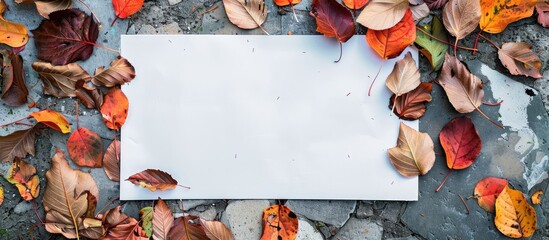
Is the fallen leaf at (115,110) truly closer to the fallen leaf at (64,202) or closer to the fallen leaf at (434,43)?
the fallen leaf at (64,202)

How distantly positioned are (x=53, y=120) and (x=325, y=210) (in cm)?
45

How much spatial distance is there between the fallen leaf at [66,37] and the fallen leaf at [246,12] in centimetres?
22

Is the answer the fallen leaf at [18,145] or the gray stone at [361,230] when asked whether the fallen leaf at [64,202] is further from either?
the gray stone at [361,230]

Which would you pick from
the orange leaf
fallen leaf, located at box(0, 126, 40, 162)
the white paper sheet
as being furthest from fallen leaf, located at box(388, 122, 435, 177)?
fallen leaf, located at box(0, 126, 40, 162)

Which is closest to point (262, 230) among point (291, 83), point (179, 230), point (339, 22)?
point (179, 230)

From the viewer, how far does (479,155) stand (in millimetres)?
900

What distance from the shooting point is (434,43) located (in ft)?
2.92

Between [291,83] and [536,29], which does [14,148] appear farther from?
[536,29]

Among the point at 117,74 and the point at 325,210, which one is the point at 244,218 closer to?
the point at 325,210

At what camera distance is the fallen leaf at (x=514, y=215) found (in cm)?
87

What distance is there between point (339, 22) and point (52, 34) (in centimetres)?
45

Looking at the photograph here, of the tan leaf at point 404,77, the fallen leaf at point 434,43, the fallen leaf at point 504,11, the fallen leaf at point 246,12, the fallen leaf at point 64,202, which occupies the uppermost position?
the fallen leaf at point 246,12

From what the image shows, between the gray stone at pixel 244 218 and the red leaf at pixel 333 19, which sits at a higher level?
the red leaf at pixel 333 19

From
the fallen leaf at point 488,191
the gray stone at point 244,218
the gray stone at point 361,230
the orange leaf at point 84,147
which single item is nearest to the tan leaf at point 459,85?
the fallen leaf at point 488,191
